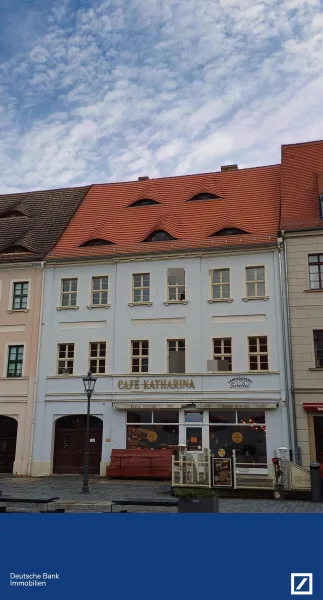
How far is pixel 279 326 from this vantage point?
80.7 ft

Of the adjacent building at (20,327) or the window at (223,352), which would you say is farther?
the adjacent building at (20,327)

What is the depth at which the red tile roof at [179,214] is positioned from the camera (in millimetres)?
27172

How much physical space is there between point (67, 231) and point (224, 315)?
1011 cm

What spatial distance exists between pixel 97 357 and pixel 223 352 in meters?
5.86

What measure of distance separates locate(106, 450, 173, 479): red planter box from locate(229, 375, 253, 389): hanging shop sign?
3.91 m

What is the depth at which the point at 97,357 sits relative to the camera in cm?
2653

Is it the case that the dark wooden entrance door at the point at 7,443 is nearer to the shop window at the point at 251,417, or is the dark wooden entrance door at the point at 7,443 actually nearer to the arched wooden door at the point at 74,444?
the arched wooden door at the point at 74,444

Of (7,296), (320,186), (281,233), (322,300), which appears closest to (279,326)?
(322,300)

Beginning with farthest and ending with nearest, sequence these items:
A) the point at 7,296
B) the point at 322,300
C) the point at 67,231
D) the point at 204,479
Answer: the point at 67,231
the point at 7,296
the point at 322,300
the point at 204,479

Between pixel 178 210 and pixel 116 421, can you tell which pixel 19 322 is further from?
pixel 178 210

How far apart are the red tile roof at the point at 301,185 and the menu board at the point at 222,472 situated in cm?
1167

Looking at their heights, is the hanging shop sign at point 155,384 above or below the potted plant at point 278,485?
above

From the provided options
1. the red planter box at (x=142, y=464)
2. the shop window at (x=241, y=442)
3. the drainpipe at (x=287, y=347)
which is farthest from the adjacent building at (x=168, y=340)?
the red planter box at (x=142, y=464)

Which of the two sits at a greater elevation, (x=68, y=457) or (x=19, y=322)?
(x=19, y=322)
